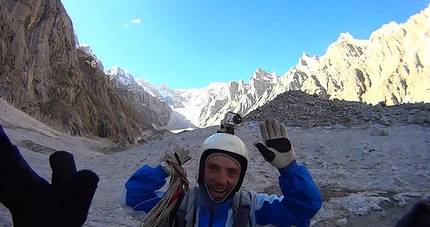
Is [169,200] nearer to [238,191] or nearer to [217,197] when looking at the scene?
[217,197]

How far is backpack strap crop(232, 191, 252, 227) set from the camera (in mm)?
2021

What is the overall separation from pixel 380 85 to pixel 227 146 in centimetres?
6737

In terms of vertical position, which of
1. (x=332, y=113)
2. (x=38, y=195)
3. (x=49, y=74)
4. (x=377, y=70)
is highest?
(x=377, y=70)

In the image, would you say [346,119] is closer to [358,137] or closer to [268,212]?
[358,137]

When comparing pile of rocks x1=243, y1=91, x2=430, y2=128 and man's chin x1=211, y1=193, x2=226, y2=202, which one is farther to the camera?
pile of rocks x1=243, y1=91, x2=430, y2=128

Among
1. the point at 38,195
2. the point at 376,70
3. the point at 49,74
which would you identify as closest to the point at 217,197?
the point at 38,195

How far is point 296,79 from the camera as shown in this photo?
9006 cm

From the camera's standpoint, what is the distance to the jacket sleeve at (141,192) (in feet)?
7.30

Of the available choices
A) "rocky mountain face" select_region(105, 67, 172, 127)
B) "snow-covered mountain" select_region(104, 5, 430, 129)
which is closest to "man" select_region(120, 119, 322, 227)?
"snow-covered mountain" select_region(104, 5, 430, 129)

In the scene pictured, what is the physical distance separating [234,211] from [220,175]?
0.29 meters

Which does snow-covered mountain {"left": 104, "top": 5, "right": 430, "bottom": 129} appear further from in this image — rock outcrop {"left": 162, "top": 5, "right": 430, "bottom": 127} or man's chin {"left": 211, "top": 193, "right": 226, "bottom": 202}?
man's chin {"left": 211, "top": 193, "right": 226, "bottom": 202}

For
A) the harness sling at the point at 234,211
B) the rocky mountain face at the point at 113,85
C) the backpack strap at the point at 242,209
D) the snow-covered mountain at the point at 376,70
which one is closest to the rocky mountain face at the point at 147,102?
the rocky mountain face at the point at 113,85

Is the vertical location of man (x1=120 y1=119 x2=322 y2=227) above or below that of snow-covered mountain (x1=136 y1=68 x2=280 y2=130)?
below

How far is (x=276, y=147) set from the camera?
1993 mm
